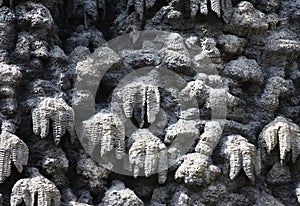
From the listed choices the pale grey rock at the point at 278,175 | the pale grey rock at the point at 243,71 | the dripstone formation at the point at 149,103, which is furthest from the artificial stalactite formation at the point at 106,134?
the pale grey rock at the point at 278,175

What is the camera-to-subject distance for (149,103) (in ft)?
15.4

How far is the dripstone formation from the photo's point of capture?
4.54 meters

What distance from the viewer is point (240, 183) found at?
463cm

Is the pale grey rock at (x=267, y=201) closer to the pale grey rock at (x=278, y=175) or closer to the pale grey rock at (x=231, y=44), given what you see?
the pale grey rock at (x=278, y=175)

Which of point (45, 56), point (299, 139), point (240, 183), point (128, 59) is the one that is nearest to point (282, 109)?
point (299, 139)

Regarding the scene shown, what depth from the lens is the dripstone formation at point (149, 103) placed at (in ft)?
14.9

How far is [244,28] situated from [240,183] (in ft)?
2.96

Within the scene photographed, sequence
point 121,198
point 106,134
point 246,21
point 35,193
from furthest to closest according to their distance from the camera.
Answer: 1. point 246,21
2. point 106,134
3. point 121,198
4. point 35,193

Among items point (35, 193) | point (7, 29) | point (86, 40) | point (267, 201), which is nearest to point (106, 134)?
point (35, 193)

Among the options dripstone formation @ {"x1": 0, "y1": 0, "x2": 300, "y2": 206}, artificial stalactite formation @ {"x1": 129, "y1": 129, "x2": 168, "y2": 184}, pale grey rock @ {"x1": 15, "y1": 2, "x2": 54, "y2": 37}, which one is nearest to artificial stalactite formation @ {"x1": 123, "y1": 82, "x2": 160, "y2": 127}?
dripstone formation @ {"x1": 0, "y1": 0, "x2": 300, "y2": 206}

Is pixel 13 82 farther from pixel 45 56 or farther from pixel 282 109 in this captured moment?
pixel 282 109

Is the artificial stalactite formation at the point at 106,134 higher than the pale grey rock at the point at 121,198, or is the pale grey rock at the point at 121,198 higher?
the artificial stalactite formation at the point at 106,134

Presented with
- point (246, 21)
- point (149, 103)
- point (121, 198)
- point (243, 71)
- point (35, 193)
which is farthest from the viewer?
point (246, 21)

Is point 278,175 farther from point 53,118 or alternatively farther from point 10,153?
point 10,153
